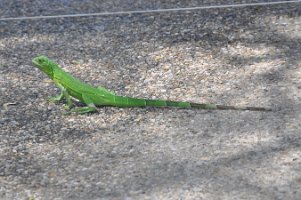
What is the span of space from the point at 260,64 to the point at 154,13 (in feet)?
4.42

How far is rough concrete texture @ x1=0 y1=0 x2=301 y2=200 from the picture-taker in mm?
4203

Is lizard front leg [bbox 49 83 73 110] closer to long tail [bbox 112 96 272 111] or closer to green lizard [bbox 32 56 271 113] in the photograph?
green lizard [bbox 32 56 271 113]

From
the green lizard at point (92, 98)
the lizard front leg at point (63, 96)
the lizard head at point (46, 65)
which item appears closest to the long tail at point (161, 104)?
the green lizard at point (92, 98)

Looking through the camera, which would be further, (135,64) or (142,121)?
(135,64)

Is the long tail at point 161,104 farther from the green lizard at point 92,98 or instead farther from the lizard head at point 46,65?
the lizard head at point 46,65

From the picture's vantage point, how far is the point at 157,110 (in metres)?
5.01

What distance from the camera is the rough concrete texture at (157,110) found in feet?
13.8

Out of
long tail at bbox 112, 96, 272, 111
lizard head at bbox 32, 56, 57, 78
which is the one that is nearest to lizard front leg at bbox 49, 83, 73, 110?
lizard head at bbox 32, 56, 57, 78

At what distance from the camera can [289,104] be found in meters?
4.99

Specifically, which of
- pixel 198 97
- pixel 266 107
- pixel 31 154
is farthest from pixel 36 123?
pixel 266 107

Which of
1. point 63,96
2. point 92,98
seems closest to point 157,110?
point 92,98

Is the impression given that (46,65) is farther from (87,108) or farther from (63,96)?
(87,108)

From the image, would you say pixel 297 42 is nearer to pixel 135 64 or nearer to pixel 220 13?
pixel 220 13

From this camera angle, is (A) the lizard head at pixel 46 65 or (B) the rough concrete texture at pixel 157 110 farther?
(A) the lizard head at pixel 46 65
